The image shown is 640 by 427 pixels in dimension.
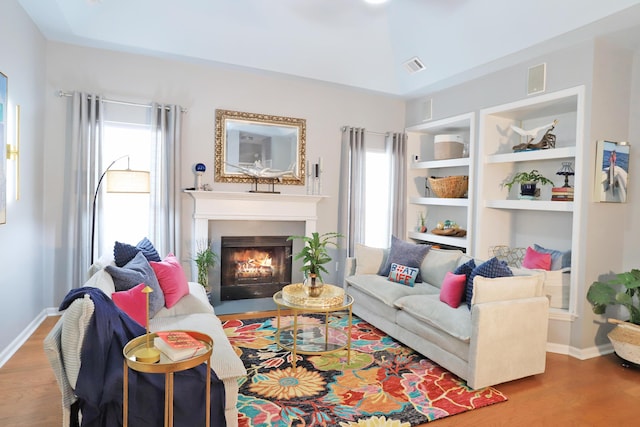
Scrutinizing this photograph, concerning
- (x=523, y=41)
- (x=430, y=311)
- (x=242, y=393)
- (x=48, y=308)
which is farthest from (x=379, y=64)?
(x=48, y=308)

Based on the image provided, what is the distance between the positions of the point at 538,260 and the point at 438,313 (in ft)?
4.86

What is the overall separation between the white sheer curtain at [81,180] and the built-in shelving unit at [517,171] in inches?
171

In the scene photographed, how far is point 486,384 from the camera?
2746mm

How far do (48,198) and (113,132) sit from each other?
965 mm

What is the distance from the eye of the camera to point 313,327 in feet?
12.8

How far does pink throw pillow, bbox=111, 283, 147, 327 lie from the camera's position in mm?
2385

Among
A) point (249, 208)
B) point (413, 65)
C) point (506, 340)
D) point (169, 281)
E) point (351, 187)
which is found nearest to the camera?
point (506, 340)

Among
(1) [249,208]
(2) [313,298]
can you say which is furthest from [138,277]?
(1) [249,208]

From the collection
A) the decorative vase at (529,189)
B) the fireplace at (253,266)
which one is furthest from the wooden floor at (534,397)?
the fireplace at (253,266)

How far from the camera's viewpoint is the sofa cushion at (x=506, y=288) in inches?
111

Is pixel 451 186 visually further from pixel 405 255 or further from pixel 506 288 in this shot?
pixel 506 288

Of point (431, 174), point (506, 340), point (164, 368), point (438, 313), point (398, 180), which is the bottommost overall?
point (506, 340)

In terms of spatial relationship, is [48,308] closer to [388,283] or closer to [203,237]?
[203,237]

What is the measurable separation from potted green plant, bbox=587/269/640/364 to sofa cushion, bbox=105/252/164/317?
3712mm
